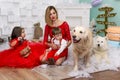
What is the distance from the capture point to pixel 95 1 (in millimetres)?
3010

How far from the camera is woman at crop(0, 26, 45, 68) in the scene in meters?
1.82

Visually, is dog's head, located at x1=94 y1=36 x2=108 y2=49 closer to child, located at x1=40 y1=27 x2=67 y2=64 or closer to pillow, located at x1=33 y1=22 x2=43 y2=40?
child, located at x1=40 y1=27 x2=67 y2=64

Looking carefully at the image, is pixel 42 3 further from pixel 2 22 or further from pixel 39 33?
pixel 2 22

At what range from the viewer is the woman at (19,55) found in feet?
5.98

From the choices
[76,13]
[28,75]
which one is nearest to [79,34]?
[28,75]

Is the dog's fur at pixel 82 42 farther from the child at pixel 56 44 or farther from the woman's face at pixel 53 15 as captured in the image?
the woman's face at pixel 53 15

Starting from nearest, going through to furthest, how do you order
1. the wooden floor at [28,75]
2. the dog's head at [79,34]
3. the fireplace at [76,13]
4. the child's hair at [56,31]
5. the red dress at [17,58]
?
the wooden floor at [28,75] → the dog's head at [79,34] → the red dress at [17,58] → the child's hair at [56,31] → the fireplace at [76,13]

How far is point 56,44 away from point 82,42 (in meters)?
0.31

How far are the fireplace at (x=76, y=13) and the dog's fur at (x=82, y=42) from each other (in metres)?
1.17

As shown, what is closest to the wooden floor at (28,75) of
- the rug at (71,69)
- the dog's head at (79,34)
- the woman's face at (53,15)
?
the rug at (71,69)

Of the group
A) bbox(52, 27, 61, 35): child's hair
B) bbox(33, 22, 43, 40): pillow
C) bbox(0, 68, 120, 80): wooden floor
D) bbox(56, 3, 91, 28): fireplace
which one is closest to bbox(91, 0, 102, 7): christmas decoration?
bbox(56, 3, 91, 28): fireplace

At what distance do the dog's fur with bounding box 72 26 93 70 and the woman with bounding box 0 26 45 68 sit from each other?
1.28 ft

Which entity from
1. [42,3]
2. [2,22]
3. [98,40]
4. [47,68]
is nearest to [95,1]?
[42,3]

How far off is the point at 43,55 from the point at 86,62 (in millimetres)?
423
